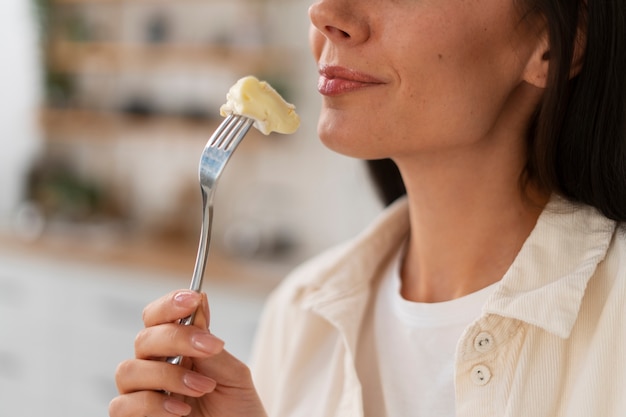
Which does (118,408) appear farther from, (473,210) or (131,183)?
(131,183)

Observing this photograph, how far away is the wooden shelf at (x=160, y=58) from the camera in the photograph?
3668 millimetres

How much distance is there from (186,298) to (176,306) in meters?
0.02

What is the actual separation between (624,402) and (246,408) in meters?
0.50

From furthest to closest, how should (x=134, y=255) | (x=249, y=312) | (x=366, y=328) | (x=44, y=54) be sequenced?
(x=44, y=54), (x=134, y=255), (x=249, y=312), (x=366, y=328)

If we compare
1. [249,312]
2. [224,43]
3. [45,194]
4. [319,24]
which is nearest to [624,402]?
[319,24]

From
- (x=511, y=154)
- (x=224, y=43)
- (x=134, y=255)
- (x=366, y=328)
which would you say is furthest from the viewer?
(x=224, y=43)

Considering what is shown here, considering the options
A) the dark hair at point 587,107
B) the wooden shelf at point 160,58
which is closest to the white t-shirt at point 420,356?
the dark hair at point 587,107

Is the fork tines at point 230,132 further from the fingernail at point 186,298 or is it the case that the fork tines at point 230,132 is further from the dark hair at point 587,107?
the dark hair at point 587,107

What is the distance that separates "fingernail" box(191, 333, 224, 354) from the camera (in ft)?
3.08

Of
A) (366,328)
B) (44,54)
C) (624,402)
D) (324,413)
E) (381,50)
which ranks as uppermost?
(44,54)

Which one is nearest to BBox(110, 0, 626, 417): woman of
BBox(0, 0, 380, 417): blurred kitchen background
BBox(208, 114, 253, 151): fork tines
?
BBox(208, 114, 253, 151): fork tines

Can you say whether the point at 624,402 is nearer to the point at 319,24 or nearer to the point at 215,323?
the point at 319,24

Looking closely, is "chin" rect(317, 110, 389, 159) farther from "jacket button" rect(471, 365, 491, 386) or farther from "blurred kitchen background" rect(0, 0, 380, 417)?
"blurred kitchen background" rect(0, 0, 380, 417)

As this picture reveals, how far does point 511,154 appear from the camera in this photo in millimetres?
1159
